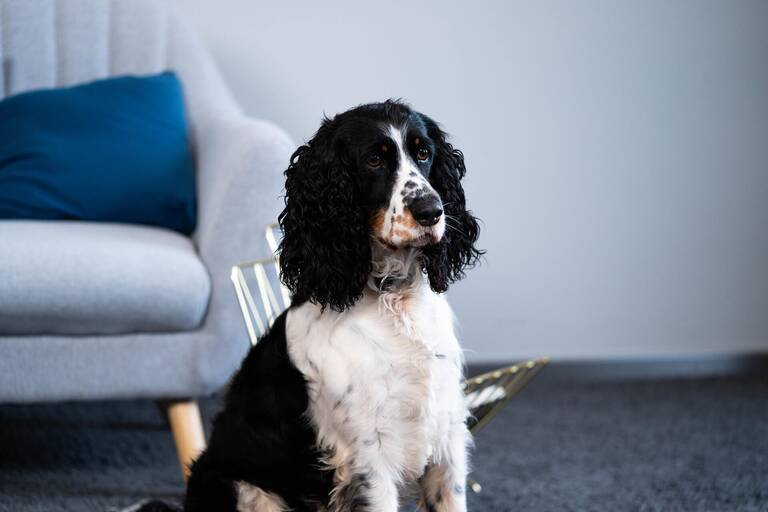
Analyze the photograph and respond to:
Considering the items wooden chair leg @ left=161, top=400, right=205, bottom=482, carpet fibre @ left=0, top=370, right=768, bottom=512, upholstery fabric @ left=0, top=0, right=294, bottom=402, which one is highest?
upholstery fabric @ left=0, top=0, right=294, bottom=402

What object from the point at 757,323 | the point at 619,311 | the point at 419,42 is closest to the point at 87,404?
the point at 419,42

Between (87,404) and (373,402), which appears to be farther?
(87,404)

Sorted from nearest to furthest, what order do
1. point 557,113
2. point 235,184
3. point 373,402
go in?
point 373,402 → point 235,184 → point 557,113

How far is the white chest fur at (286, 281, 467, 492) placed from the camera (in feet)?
4.60

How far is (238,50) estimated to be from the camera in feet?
10.3

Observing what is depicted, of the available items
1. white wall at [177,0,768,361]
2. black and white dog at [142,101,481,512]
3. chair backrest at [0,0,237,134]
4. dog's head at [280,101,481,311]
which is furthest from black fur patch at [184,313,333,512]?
white wall at [177,0,768,361]

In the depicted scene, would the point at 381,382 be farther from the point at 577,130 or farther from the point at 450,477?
the point at 577,130

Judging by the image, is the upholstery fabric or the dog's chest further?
the upholstery fabric

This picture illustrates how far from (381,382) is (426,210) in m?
0.29

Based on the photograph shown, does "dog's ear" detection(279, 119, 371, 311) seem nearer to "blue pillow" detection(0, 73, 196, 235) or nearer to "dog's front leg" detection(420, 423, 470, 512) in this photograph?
"dog's front leg" detection(420, 423, 470, 512)

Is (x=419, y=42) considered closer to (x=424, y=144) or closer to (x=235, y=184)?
(x=235, y=184)

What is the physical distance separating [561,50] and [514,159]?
429 mm

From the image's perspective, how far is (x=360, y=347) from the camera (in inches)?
55.9

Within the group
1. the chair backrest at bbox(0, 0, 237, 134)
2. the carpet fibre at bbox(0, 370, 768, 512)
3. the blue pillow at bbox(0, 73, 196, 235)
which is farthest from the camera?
the chair backrest at bbox(0, 0, 237, 134)
